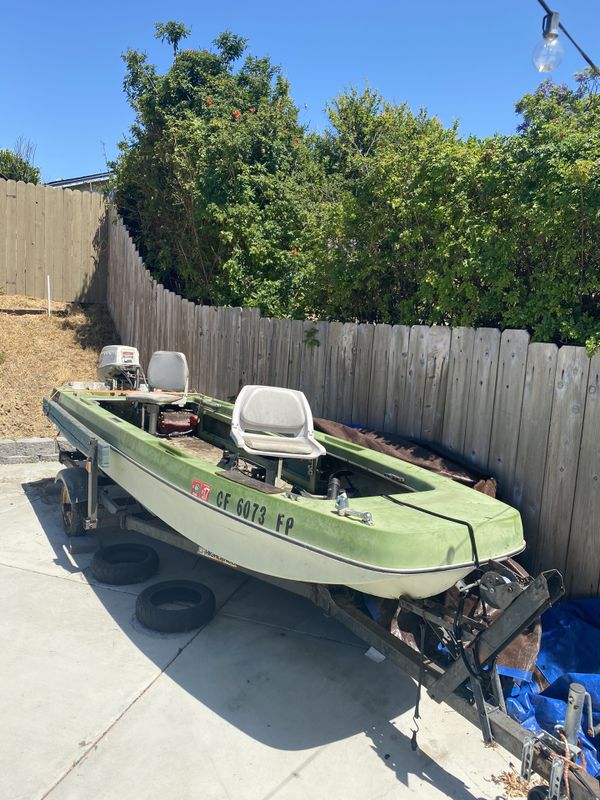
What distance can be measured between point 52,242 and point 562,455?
417 inches

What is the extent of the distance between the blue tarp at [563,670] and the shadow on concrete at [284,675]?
0.59m

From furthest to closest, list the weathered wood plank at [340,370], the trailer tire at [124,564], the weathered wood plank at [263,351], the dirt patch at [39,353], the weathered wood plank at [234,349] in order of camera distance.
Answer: the dirt patch at [39,353] → the weathered wood plank at [234,349] → the weathered wood plank at [263,351] → the weathered wood plank at [340,370] → the trailer tire at [124,564]

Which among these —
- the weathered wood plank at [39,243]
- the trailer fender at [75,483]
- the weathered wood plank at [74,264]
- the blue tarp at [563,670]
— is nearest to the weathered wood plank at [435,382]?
the blue tarp at [563,670]

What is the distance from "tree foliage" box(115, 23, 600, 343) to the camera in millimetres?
4195

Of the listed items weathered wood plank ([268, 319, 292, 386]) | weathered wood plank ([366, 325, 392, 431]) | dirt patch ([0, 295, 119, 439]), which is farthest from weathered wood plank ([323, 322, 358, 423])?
dirt patch ([0, 295, 119, 439])

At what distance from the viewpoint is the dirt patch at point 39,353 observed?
857 centimetres

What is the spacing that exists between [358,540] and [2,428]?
6813mm

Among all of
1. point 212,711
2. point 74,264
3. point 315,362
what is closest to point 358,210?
point 315,362

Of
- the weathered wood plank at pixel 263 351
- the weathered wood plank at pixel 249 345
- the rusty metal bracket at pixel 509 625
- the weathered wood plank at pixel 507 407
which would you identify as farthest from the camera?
the weathered wood plank at pixel 249 345

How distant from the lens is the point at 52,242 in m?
11.8

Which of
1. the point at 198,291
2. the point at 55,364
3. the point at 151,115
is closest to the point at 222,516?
the point at 198,291

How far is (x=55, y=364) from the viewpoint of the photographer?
987 centimetres

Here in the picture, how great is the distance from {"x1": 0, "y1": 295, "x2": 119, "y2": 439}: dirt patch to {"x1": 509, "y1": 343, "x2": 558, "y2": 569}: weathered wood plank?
6.43 m

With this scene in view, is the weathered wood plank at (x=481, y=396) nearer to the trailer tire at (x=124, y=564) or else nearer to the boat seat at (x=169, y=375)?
the trailer tire at (x=124, y=564)
